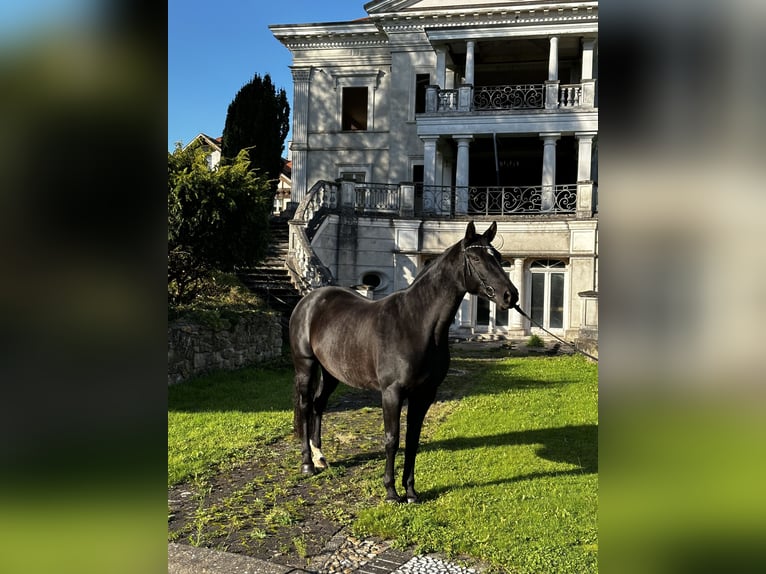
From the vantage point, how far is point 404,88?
82.2 ft

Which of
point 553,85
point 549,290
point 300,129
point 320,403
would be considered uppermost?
point 553,85

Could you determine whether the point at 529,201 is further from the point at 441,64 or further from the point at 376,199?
the point at 441,64

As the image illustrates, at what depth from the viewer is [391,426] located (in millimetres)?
5121

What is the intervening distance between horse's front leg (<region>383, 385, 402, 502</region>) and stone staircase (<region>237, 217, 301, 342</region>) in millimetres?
9351

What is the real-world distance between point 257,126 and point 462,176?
11557 mm

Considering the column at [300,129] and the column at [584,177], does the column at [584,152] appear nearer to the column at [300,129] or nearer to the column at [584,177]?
the column at [584,177]

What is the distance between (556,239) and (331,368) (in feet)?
47.6

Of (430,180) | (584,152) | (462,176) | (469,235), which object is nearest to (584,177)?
(584,152)
